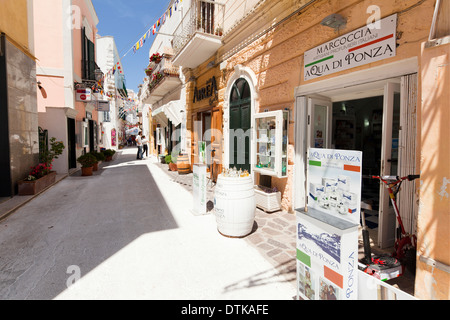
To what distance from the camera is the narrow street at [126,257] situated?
239cm

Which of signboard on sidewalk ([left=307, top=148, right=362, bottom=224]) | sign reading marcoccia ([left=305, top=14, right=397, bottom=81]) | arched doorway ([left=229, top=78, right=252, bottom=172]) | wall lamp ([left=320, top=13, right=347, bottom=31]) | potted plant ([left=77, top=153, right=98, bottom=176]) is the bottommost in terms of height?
potted plant ([left=77, top=153, right=98, bottom=176])

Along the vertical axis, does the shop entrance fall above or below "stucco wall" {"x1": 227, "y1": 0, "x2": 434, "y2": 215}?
below

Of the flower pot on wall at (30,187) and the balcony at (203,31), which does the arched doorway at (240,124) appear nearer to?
the balcony at (203,31)

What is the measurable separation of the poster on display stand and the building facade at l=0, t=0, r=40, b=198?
7.09 meters

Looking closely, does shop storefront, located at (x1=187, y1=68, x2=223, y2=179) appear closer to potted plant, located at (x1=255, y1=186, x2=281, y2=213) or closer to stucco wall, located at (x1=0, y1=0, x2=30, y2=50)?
potted plant, located at (x1=255, y1=186, x2=281, y2=213)

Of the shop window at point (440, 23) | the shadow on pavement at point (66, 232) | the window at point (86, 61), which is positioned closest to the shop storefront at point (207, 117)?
the shadow on pavement at point (66, 232)

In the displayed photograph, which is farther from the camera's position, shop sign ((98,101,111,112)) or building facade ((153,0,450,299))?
shop sign ((98,101,111,112))

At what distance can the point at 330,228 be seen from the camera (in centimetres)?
180

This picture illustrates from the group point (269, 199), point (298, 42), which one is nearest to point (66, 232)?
point (269, 199)

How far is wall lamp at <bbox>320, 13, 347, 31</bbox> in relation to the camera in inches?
137

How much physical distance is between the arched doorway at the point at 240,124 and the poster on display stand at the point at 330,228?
399 cm

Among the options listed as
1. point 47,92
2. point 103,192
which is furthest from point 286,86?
point 47,92

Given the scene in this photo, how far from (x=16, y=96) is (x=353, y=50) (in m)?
7.77

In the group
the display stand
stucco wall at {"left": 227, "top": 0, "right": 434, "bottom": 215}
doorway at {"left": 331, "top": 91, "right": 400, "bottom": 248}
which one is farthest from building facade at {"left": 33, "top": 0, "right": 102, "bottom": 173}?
the display stand
